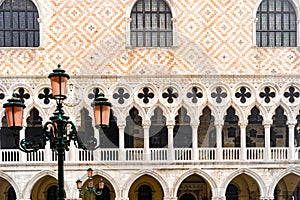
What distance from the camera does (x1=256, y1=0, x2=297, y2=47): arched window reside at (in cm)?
1507

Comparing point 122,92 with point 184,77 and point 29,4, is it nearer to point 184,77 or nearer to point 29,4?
point 184,77

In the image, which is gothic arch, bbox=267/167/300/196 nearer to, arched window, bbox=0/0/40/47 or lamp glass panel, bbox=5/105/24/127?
arched window, bbox=0/0/40/47

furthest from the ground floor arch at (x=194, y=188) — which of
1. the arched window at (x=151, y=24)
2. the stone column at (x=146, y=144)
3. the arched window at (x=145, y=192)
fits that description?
the arched window at (x=151, y=24)

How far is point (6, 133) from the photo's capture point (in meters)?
16.2

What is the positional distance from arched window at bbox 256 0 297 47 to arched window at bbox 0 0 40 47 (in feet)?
23.7

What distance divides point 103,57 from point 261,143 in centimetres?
674

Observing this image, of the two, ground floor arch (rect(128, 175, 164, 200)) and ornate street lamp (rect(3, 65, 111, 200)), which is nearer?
ornate street lamp (rect(3, 65, 111, 200))

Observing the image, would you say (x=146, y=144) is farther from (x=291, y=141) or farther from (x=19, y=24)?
(x=19, y=24)

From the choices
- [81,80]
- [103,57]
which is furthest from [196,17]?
[81,80]

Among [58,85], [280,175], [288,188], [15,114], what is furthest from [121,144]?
[15,114]

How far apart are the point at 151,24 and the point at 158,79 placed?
1.82 m

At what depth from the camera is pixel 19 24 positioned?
1484 cm

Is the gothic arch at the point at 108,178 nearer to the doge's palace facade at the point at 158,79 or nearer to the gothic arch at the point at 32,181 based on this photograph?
the doge's palace facade at the point at 158,79

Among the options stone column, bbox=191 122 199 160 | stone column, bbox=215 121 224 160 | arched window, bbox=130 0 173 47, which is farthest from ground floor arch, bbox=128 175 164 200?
arched window, bbox=130 0 173 47
